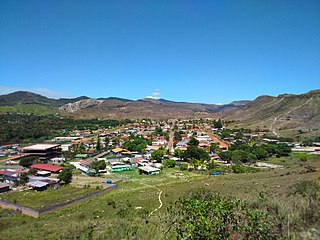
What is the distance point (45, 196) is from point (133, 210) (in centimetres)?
1171

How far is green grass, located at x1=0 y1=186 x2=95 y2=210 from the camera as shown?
20458 millimetres

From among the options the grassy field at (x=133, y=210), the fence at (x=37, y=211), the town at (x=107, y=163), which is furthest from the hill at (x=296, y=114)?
the fence at (x=37, y=211)

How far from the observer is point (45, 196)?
22.5 meters

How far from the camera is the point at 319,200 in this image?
6.98 meters

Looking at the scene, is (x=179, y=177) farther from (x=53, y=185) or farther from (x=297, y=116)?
(x=297, y=116)

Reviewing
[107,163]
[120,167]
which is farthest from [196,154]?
[107,163]

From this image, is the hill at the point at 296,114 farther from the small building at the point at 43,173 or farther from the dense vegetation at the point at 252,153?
the small building at the point at 43,173

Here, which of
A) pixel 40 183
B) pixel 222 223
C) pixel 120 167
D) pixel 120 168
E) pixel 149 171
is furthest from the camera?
pixel 120 167

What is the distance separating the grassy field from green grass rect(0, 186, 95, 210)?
0.84 meters

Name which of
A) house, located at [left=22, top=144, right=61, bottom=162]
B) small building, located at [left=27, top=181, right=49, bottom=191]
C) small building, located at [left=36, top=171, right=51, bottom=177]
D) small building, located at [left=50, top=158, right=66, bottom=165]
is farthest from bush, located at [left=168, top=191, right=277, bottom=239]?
house, located at [left=22, top=144, right=61, bottom=162]

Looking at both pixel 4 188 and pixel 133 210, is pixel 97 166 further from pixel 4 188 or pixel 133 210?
pixel 133 210

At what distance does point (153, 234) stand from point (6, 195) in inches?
915

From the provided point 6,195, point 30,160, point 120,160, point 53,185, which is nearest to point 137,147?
point 120,160

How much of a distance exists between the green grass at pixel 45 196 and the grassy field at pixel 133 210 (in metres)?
0.84
